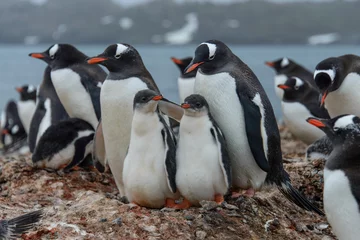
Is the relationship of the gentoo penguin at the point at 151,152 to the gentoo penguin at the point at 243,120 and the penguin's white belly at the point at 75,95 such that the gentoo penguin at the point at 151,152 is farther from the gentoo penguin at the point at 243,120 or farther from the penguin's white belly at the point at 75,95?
the penguin's white belly at the point at 75,95

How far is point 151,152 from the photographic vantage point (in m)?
5.04

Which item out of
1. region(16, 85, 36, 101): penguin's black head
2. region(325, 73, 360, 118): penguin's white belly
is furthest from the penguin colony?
region(16, 85, 36, 101): penguin's black head

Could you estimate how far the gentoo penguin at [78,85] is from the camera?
704 centimetres

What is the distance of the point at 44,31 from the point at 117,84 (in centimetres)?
12281

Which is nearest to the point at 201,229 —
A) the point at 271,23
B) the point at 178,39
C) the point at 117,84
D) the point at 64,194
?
the point at 117,84

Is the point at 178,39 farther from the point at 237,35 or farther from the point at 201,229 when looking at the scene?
→ the point at 201,229

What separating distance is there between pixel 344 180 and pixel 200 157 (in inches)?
40.7

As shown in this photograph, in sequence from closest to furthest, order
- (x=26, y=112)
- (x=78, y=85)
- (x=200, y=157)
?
(x=200, y=157)
(x=78, y=85)
(x=26, y=112)

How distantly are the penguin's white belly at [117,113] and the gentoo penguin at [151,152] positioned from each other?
0.55m

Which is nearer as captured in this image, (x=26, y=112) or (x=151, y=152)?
(x=151, y=152)

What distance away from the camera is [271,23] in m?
124

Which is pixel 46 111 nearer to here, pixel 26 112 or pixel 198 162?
pixel 198 162

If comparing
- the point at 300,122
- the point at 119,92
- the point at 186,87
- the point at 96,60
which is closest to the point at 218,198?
the point at 119,92

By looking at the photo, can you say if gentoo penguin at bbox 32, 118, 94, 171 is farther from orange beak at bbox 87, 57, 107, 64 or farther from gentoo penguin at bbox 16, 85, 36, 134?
gentoo penguin at bbox 16, 85, 36, 134
